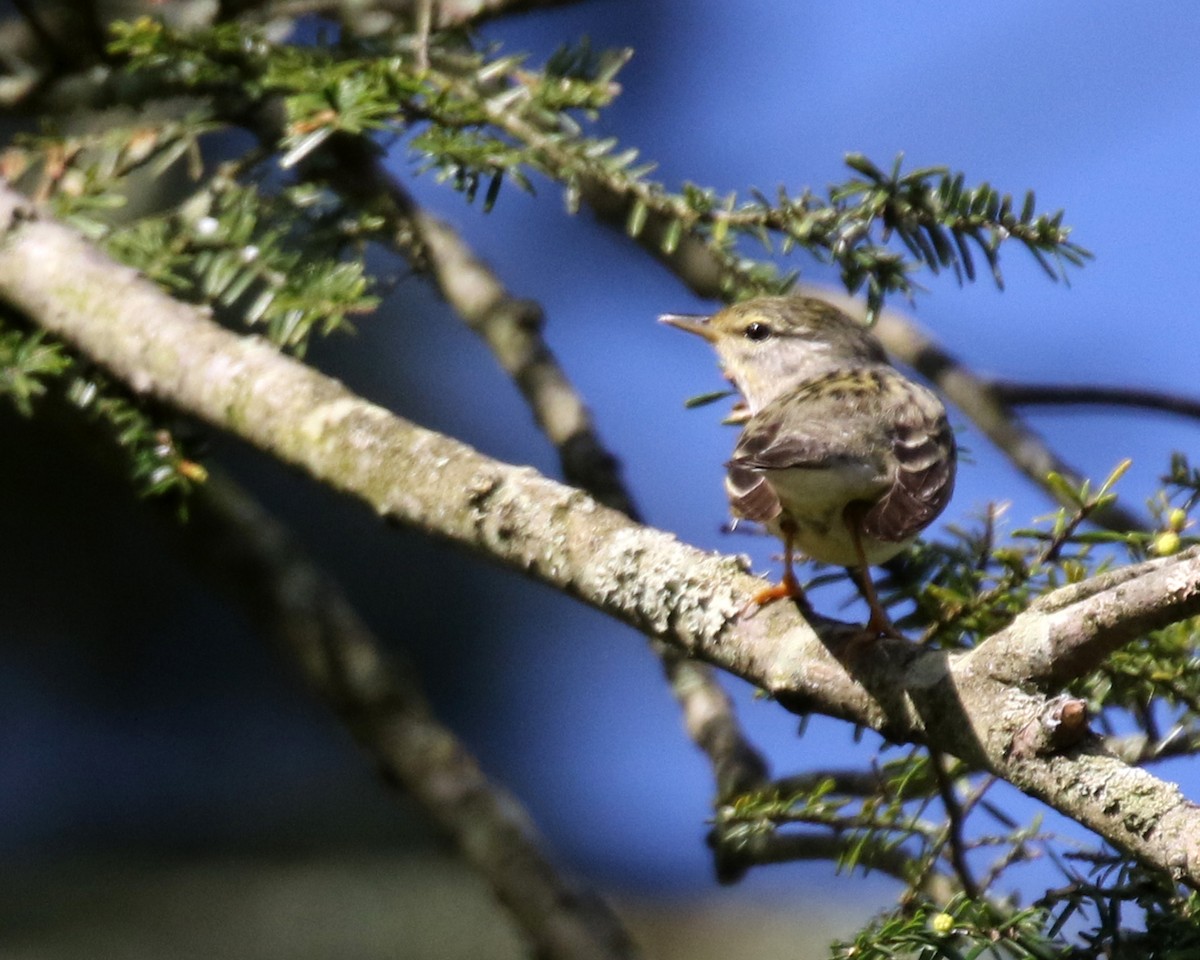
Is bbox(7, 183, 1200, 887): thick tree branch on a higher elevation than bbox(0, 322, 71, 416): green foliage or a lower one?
lower

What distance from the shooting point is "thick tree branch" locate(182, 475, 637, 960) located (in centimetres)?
222

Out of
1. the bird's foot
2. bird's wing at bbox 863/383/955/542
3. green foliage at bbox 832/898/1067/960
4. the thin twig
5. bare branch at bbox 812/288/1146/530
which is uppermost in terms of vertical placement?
bare branch at bbox 812/288/1146/530

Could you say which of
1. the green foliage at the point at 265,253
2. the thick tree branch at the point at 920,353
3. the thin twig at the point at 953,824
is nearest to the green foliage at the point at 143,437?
the green foliage at the point at 265,253

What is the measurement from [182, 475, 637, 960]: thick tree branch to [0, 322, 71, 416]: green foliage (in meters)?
0.51

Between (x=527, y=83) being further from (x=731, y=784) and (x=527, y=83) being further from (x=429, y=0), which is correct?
(x=731, y=784)

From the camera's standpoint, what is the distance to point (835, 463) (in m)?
1.81

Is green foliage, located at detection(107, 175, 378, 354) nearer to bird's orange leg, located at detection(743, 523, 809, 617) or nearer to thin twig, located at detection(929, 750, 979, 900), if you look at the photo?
bird's orange leg, located at detection(743, 523, 809, 617)

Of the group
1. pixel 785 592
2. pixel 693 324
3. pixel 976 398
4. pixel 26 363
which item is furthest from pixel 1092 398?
pixel 26 363

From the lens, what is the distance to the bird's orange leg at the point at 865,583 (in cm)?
139

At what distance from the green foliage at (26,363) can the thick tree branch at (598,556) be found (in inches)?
1.5

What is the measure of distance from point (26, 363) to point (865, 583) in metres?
1.13

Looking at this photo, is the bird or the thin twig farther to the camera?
the bird

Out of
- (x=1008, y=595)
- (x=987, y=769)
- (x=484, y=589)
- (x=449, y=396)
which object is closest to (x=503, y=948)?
(x=484, y=589)

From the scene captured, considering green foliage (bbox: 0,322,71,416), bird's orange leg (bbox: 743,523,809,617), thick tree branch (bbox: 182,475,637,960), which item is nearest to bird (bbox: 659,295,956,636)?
bird's orange leg (bbox: 743,523,809,617)
